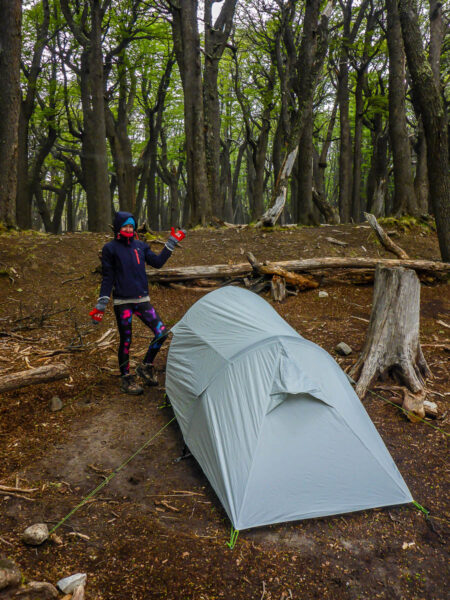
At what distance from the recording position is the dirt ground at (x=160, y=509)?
2.62m

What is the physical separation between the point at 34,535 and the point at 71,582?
0.48 meters

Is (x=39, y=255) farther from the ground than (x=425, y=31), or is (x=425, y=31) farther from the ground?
(x=425, y=31)

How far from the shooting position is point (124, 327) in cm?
516

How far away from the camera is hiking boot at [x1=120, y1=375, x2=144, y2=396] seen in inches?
205

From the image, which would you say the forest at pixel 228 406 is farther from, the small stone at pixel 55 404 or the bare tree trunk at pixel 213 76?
the bare tree trunk at pixel 213 76

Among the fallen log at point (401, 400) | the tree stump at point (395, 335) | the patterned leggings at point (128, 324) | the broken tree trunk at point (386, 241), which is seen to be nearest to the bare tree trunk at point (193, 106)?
the broken tree trunk at point (386, 241)

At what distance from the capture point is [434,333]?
678 cm

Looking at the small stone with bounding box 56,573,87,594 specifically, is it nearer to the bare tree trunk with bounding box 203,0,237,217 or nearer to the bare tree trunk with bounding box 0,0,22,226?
the bare tree trunk with bounding box 0,0,22,226

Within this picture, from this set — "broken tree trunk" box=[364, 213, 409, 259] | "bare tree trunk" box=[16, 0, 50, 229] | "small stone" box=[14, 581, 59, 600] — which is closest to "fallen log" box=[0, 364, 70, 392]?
A: "small stone" box=[14, 581, 59, 600]

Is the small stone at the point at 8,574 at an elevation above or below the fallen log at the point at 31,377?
below

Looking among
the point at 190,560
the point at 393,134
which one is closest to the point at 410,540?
the point at 190,560

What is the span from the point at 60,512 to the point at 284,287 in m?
6.26

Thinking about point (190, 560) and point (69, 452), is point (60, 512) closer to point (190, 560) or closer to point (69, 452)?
point (69, 452)

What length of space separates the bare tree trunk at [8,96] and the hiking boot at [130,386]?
665 centimetres
